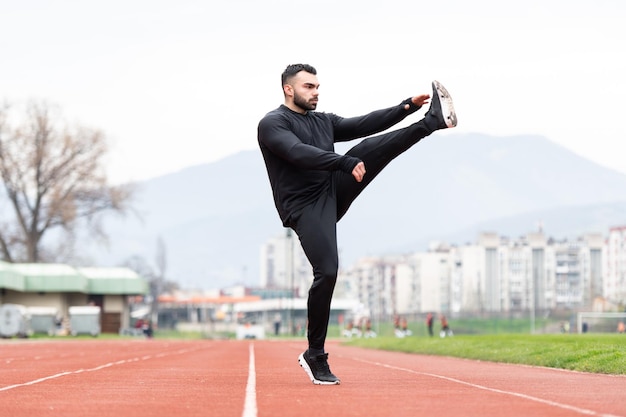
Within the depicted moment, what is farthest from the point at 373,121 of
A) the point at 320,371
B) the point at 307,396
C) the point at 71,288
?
the point at 71,288

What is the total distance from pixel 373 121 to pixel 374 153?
1.55ft

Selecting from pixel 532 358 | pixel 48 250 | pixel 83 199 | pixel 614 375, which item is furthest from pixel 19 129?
pixel 614 375

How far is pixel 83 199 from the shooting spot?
3696 inches

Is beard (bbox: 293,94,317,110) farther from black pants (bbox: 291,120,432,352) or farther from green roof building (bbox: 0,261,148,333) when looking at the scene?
green roof building (bbox: 0,261,148,333)

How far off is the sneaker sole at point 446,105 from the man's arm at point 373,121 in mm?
357

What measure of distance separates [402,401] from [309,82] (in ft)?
10.5

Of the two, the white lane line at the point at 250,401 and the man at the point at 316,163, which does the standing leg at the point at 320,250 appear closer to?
the man at the point at 316,163

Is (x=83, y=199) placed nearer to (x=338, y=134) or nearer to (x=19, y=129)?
(x=19, y=129)

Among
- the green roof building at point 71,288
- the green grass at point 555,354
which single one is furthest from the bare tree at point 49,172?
the green grass at point 555,354

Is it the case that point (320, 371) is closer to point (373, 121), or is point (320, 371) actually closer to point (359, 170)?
point (359, 170)

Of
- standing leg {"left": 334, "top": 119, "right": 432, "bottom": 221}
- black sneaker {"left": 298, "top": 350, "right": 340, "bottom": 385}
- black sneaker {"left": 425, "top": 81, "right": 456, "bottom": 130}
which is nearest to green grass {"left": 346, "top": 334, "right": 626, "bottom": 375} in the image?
black sneaker {"left": 298, "top": 350, "right": 340, "bottom": 385}

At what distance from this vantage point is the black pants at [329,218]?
11430 mm

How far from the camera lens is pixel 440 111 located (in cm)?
1158

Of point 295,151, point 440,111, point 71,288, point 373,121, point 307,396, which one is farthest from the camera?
point 71,288
